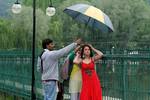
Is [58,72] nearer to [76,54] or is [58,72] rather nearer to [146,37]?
[76,54]

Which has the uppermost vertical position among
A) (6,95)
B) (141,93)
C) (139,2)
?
(139,2)

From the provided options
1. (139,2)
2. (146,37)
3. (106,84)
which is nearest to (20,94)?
(106,84)

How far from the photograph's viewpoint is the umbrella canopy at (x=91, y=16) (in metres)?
8.81

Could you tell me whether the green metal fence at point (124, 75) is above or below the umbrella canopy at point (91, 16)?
below

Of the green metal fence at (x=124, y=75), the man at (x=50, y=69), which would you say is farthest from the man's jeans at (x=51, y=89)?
the green metal fence at (x=124, y=75)

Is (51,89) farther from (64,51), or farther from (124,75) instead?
(124,75)

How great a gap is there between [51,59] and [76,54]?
58cm

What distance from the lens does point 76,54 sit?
8875 millimetres

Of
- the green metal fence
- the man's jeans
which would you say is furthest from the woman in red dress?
the green metal fence

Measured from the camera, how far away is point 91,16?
870cm

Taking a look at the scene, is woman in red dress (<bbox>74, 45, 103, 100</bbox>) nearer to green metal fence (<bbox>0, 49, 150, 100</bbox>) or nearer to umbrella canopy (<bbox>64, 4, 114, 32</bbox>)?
umbrella canopy (<bbox>64, 4, 114, 32</bbox>)

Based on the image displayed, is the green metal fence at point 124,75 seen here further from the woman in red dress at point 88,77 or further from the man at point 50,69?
the man at point 50,69

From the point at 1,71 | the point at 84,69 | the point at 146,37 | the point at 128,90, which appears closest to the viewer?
the point at 84,69

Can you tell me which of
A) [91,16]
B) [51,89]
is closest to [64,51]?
[91,16]
